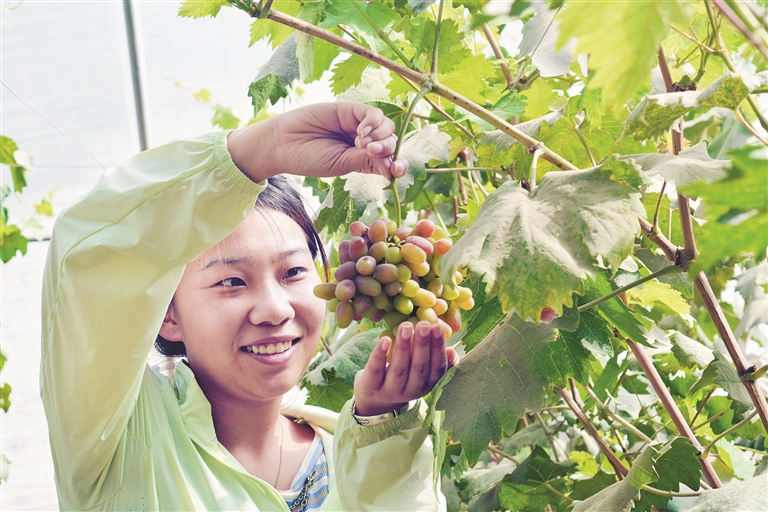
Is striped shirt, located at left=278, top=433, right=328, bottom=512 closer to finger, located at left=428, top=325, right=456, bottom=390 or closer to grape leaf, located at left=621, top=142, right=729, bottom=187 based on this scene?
finger, located at left=428, top=325, right=456, bottom=390

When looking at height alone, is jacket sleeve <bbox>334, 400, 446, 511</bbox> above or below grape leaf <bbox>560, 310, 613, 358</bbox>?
below

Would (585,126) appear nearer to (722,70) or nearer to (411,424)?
(722,70)

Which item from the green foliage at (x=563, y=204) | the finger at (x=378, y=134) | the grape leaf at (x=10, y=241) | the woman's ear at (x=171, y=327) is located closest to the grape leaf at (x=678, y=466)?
the green foliage at (x=563, y=204)

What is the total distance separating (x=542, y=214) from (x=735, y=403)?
0.40m

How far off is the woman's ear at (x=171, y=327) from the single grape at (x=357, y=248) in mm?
579

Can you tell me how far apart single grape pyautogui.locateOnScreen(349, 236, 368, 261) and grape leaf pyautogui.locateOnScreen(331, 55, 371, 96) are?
0.36m

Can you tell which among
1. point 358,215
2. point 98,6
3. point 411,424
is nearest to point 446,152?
point 358,215

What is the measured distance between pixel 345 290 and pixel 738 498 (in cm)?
39

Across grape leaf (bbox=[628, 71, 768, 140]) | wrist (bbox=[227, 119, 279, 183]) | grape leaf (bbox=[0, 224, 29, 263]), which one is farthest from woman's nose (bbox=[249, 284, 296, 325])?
grape leaf (bbox=[0, 224, 29, 263])

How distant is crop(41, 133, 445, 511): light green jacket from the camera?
0.80 meters

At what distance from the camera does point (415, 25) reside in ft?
2.77

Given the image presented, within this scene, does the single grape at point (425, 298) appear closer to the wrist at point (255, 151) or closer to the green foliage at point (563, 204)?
the green foliage at point (563, 204)

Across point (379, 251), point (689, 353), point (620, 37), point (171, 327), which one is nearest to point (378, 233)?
point (379, 251)

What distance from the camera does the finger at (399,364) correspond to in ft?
2.11
